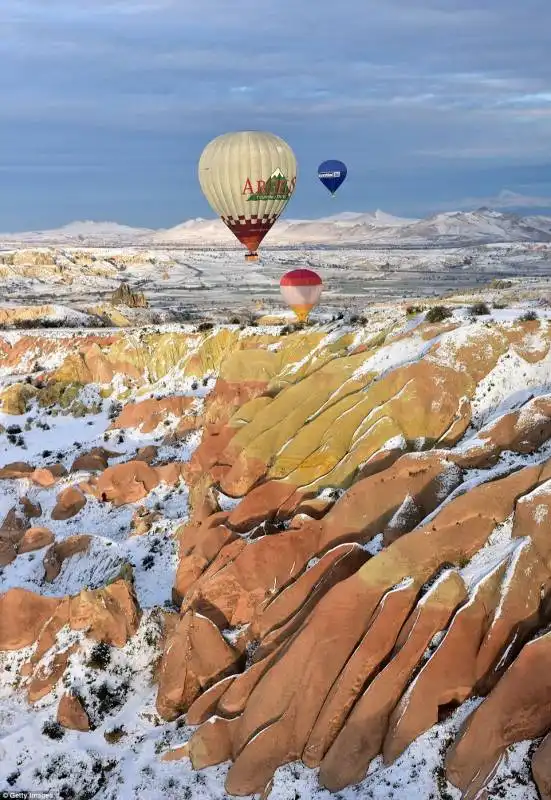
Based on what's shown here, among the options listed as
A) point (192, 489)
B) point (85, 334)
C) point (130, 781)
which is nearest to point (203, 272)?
point (85, 334)

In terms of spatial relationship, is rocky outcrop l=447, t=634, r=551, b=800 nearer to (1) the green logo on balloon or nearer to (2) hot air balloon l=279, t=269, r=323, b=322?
(2) hot air balloon l=279, t=269, r=323, b=322

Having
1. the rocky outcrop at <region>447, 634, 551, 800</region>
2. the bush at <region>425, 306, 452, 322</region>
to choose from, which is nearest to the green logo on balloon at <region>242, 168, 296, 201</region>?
the bush at <region>425, 306, 452, 322</region>

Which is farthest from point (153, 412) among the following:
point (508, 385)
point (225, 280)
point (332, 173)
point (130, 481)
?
point (225, 280)

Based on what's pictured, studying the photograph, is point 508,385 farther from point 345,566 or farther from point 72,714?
point 72,714

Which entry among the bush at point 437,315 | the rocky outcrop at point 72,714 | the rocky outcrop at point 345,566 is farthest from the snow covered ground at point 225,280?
the rocky outcrop at point 72,714

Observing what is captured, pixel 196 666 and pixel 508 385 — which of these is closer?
pixel 196 666

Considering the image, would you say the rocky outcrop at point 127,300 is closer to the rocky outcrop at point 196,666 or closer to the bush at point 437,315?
the bush at point 437,315

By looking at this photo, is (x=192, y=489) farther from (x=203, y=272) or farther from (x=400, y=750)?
(x=203, y=272)
